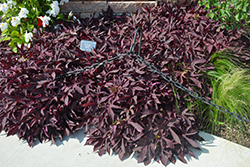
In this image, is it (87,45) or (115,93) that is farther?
(87,45)

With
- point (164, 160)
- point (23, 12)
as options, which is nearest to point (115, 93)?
point (164, 160)

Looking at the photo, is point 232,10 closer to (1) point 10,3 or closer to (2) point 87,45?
(2) point 87,45

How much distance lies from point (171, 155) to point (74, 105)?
1.19 m

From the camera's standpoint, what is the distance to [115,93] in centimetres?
213

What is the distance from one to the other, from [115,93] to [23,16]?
1.76 metres

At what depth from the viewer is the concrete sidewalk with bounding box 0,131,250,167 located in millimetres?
1919

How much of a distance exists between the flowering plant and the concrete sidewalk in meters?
1.45

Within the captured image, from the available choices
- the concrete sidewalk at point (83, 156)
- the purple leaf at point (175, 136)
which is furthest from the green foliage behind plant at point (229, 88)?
the purple leaf at point (175, 136)

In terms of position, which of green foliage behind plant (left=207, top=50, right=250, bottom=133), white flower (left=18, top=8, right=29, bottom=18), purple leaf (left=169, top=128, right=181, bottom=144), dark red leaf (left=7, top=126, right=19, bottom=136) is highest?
white flower (left=18, top=8, right=29, bottom=18)

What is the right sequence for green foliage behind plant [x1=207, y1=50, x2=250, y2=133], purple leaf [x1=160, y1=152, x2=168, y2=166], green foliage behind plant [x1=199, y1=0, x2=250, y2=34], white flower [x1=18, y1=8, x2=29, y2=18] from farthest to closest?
Answer: white flower [x1=18, y1=8, x2=29, y2=18] → green foliage behind plant [x1=207, y1=50, x2=250, y2=133] → green foliage behind plant [x1=199, y1=0, x2=250, y2=34] → purple leaf [x1=160, y1=152, x2=168, y2=166]

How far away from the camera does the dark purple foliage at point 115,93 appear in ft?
6.57

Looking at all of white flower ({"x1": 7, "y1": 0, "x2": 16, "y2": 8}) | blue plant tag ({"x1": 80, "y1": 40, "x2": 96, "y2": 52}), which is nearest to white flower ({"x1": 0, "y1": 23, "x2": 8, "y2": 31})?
white flower ({"x1": 7, "y1": 0, "x2": 16, "y2": 8})

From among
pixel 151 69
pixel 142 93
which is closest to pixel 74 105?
pixel 142 93

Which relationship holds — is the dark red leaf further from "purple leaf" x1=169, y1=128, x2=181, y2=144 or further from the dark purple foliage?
"purple leaf" x1=169, y1=128, x2=181, y2=144
